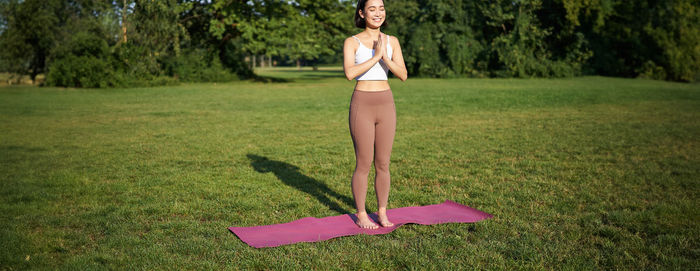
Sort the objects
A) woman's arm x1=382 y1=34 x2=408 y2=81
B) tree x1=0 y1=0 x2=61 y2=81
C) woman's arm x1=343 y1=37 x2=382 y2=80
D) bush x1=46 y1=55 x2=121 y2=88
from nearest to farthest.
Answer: woman's arm x1=343 y1=37 x2=382 y2=80, woman's arm x1=382 y1=34 x2=408 y2=81, bush x1=46 y1=55 x2=121 y2=88, tree x1=0 y1=0 x2=61 y2=81

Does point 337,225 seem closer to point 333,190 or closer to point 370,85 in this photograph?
point 370,85

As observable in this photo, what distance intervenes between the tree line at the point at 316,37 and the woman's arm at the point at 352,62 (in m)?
24.7

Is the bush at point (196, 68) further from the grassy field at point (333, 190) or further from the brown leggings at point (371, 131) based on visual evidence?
the brown leggings at point (371, 131)

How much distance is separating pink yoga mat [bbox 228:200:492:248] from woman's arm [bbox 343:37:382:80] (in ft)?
4.67

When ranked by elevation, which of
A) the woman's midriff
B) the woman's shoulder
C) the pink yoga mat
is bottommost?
the pink yoga mat

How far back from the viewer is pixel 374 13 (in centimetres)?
446

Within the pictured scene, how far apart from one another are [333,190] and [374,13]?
2.65 m

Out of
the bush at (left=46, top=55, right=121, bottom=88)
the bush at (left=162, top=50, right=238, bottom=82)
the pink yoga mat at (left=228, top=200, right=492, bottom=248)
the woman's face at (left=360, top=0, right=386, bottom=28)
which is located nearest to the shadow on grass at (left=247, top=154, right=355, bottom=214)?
the pink yoga mat at (left=228, top=200, right=492, bottom=248)

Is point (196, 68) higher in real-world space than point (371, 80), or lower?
lower

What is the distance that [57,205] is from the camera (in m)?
5.51

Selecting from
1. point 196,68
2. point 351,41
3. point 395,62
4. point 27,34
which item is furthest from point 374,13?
point 27,34

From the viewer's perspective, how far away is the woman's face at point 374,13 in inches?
175

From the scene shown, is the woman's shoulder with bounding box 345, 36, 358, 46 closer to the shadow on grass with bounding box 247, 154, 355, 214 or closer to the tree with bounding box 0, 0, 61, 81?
the shadow on grass with bounding box 247, 154, 355, 214

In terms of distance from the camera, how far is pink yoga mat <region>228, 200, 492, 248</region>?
4.41 m
